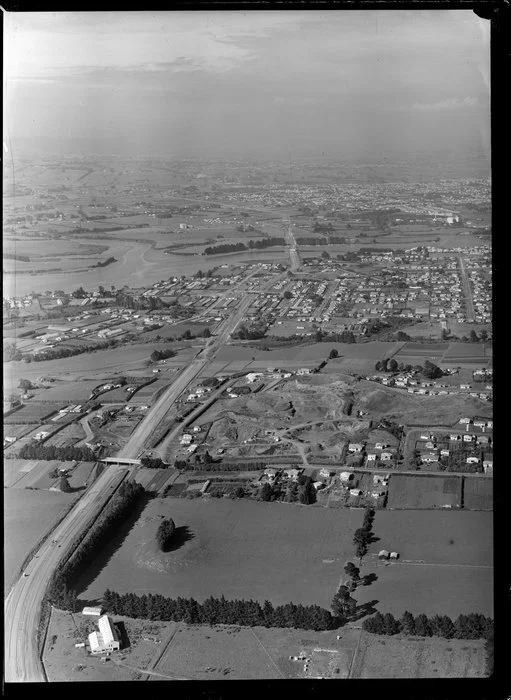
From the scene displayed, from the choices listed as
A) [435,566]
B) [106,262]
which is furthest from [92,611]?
[106,262]

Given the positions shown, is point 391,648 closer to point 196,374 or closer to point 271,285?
point 196,374

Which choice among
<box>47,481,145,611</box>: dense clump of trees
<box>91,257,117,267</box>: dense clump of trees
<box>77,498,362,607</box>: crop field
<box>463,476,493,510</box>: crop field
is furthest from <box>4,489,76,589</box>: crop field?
<box>463,476,493,510</box>: crop field

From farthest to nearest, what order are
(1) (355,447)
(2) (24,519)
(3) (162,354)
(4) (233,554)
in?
1. (3) (162,354)
2. (1) (355,447)
3. (4) (233,554)
4. (2) (24,519)

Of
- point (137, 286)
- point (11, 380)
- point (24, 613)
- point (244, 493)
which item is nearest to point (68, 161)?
point (137, 286)

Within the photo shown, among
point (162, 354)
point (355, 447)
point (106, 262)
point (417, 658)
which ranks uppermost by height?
point (106, 262)

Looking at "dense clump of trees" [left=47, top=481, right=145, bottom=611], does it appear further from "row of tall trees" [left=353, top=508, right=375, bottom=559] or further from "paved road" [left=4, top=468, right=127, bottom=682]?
"row of tall trees" [left=353, top=508, right=375, bottom=559]

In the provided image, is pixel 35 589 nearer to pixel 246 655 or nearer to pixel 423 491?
pixel 246 655

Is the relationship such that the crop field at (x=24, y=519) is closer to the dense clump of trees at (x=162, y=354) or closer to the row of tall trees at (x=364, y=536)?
the dense clump of trees at (x=162, y=354)
